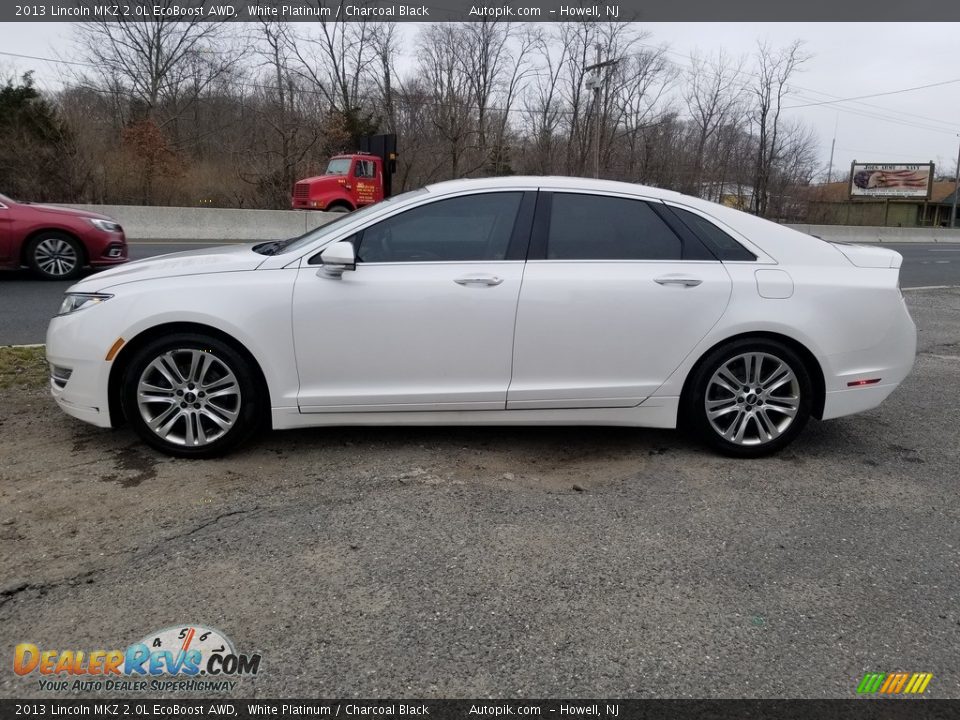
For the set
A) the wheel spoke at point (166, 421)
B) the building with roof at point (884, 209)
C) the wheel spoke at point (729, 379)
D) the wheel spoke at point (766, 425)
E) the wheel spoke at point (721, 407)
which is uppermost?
the building with roof at point (884, 209)

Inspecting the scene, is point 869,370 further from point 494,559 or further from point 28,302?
point 28,302

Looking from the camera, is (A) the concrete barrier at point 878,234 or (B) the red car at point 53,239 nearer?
(B) the red car at point 53,239

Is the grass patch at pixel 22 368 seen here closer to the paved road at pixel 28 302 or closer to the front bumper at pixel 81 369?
the paved road at pixel 28 302

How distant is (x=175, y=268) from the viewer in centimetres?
418

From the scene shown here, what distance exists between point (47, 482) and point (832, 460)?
436cm

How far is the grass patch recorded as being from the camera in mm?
5457

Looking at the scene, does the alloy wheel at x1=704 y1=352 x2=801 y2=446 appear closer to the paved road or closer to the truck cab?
the paved road

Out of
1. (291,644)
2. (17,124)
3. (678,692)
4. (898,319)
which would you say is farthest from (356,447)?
(17,124)

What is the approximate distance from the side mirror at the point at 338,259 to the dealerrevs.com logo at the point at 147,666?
2.03 metres

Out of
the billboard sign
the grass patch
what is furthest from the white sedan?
the billboard sign

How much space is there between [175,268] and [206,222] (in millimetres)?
18881

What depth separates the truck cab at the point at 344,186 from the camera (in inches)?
920

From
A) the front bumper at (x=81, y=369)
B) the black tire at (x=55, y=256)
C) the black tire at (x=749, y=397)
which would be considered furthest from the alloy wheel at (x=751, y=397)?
the black tire at (x=55, y=256)

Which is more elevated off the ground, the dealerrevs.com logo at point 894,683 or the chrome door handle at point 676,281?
the chrome door handle at point 676,281
